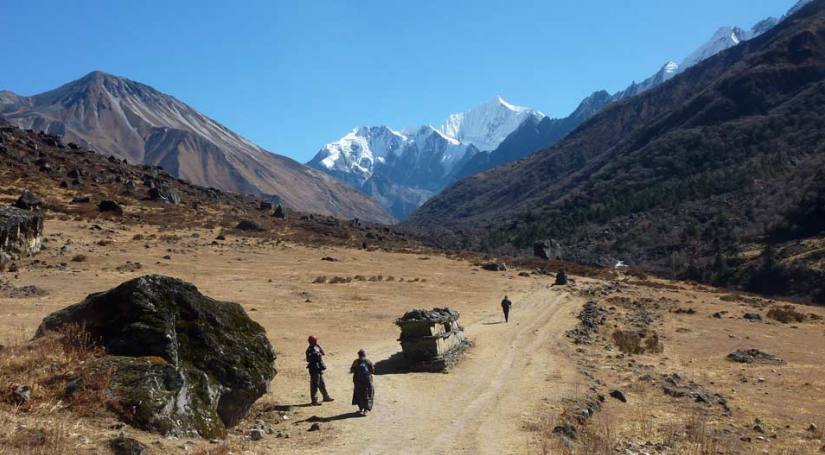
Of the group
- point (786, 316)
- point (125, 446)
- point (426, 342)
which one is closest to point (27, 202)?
point (426, 342)

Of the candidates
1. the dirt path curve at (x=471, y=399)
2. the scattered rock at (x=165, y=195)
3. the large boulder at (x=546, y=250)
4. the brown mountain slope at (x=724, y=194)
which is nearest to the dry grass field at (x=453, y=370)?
the dirt path curve at (x=471, y=399)

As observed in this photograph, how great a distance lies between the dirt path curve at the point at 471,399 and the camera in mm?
13602

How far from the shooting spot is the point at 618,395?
20.5 meters

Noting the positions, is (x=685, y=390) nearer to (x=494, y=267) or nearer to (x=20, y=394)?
(x=20, y=394)

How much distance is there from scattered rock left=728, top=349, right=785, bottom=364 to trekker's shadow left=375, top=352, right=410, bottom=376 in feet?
55.6

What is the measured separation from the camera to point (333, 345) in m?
26.1

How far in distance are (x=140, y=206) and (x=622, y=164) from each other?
152043 mm

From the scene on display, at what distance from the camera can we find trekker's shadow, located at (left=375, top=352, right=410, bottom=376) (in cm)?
2172

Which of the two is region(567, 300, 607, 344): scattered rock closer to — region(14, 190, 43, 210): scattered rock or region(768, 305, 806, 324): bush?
region(768, 305, 806, 324): bush

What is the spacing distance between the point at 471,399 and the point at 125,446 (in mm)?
11084

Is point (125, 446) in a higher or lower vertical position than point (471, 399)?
higher

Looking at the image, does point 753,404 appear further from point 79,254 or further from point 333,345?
point 79,254

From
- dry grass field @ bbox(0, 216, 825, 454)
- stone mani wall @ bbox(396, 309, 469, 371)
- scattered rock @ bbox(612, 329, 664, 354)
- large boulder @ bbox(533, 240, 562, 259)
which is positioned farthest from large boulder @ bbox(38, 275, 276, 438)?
large boulder @ bbox(533, 240, 562, 259)

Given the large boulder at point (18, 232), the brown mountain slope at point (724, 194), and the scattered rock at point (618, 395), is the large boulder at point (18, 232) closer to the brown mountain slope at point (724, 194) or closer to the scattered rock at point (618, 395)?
the scattered rock at point (618, 395)
